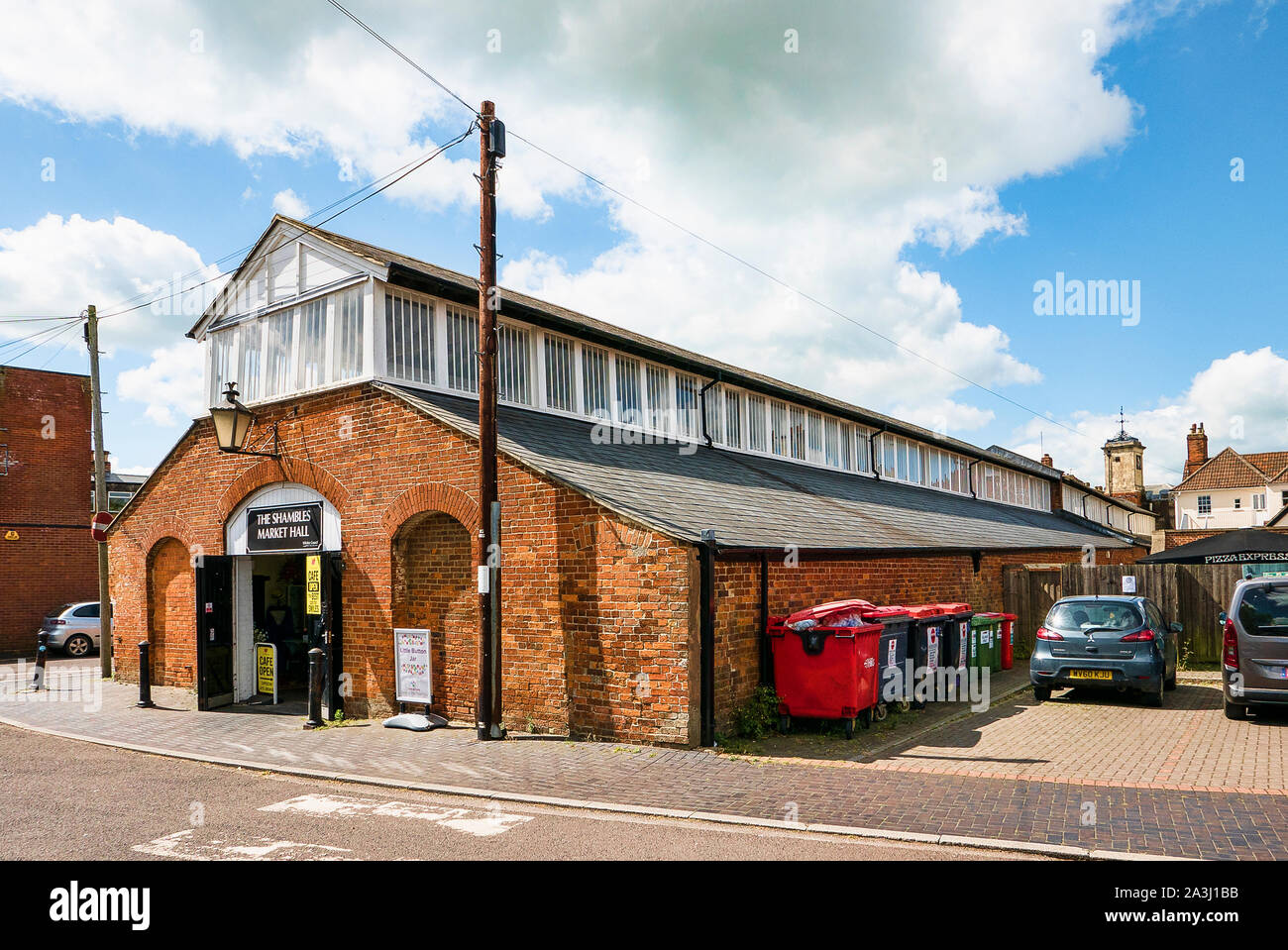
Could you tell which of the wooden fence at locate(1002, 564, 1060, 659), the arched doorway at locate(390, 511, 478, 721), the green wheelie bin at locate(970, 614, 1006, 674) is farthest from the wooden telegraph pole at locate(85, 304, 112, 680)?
the wooden fence at locate(1002, 564, 1060, 659)

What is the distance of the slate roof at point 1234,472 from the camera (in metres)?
61.4

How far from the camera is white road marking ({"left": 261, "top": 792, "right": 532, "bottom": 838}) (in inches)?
258

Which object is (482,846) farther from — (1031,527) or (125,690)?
(1031,527)

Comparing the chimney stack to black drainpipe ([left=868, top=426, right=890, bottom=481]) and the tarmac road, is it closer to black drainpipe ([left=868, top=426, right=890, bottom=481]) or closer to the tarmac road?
black drainpipe ([left=868, top=426, right=890, bottom=481])

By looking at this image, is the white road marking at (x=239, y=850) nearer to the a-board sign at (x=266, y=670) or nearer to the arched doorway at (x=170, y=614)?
the a-board sign at (x=266, y=670)

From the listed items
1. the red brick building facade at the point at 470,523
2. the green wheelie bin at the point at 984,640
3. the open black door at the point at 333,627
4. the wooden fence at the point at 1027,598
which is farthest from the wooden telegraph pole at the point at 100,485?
the wooden fence at the point at 1027,598

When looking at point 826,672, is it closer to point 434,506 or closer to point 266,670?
point 434,506

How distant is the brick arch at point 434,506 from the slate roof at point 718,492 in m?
0.83

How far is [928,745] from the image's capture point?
29.8 ft

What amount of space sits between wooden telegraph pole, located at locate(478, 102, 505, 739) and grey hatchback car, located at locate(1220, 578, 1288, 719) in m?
8.72

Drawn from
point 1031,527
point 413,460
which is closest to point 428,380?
point 413,460

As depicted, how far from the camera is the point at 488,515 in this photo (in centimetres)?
980
